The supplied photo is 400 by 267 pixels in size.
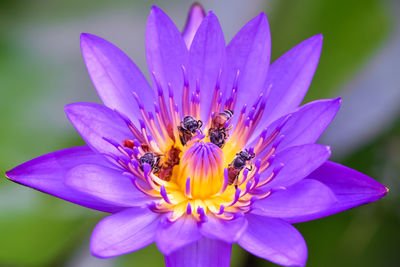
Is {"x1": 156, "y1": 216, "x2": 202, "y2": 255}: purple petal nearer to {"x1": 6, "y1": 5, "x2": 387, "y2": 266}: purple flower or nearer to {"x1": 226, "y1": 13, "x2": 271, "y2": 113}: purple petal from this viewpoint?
{"x1": 6, "y1": 5, "x2": 387, "y2": 266}: purple flower

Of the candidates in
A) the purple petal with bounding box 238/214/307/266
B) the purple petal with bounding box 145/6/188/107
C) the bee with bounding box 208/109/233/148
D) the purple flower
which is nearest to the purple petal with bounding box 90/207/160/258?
the purple flower

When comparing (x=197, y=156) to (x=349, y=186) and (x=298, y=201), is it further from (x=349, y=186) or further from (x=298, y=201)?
(x=349, y=186)

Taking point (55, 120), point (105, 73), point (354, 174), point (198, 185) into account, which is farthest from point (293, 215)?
point (55, 120)

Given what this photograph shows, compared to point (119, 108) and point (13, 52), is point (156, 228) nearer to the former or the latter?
point (119, 108)

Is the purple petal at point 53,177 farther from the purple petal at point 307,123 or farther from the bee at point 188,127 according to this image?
the purple petal at point 307,123

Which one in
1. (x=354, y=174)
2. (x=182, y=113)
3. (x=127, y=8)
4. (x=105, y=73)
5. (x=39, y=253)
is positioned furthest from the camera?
(x=127, y=8)

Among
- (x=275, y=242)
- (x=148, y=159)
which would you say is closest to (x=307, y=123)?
(x=275, y=242)
